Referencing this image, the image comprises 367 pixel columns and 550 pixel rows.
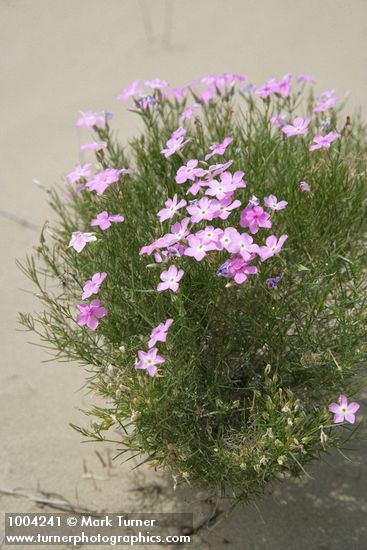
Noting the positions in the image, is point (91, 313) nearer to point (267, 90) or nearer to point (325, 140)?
point (325, 140)

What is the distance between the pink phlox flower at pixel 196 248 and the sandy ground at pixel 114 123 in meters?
1.07

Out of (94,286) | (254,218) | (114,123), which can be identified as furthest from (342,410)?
(114,123)

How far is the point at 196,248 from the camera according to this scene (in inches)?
76.6

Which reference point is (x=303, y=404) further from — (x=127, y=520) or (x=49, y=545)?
(x=49, y=545)

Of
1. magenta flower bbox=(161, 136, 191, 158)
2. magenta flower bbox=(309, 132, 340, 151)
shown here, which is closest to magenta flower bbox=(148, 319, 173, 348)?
magenta flower bbox=(161, 136, 191, 158)

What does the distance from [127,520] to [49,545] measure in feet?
1.01

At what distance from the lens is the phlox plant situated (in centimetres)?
202

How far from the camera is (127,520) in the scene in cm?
261

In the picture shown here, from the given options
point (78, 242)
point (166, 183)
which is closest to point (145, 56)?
point (166, 183)

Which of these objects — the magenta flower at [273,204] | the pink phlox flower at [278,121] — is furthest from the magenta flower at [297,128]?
the magenta flower at [273,204]

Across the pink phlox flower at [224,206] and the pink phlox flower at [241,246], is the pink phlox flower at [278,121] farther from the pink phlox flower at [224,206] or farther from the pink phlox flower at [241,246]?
the pink phlox flower at [241,246]

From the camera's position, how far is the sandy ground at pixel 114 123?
2.64 meters

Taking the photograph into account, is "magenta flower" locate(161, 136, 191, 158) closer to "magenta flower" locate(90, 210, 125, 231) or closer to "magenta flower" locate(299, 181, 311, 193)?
"magenta flower" locate(90, 210, 125, 231)

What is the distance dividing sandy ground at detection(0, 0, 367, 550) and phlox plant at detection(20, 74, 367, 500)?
0.43 meters
